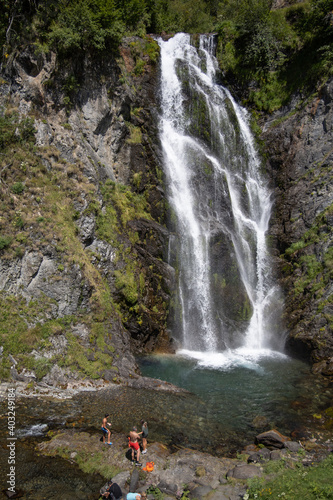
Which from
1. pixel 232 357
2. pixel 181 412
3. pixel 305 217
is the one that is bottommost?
pixel 181 412

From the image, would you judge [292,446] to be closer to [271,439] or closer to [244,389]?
[271,439]

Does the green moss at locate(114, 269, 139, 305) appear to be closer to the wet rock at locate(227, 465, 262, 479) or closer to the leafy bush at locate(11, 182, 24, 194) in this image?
the leafy bush at locate(11, 182, 24, 194)

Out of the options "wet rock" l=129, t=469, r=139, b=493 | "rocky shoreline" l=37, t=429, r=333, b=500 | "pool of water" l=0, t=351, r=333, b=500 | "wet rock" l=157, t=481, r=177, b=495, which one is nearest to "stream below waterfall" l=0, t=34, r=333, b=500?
"pool of water" l=0, t=351, r=333, b=500

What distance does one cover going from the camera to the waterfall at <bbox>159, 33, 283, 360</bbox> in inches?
884

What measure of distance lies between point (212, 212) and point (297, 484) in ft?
65.1

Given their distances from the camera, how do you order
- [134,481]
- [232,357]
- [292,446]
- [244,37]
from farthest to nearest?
[244,37], [232,357], [292,446], [134,481]

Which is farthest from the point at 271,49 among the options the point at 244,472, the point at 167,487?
the point at 167,487

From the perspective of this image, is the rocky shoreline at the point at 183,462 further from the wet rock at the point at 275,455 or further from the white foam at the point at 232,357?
the white foam at the point at 232,357

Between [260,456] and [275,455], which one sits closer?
[275,455]

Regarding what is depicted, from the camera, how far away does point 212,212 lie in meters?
25.5

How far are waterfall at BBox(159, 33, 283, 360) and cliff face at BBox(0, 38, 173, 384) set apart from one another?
72.8 inches

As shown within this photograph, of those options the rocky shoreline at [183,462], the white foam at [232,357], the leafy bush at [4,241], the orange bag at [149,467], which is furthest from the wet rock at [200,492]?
the leafy bush at [4,241]

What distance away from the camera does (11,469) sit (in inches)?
340

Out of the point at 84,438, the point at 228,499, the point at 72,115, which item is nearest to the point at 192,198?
the point at 72,115
